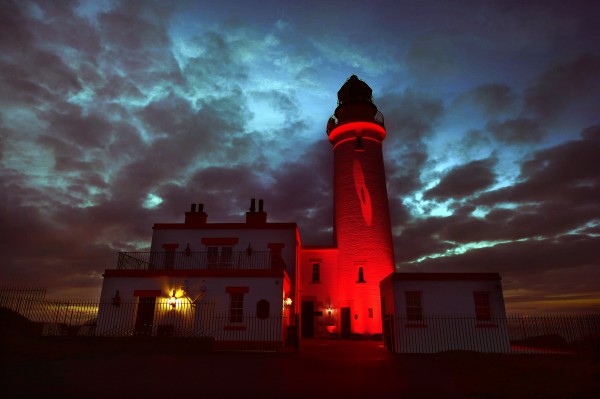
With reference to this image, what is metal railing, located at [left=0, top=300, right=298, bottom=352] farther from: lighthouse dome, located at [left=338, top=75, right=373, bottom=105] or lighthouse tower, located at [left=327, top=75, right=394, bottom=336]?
lighthouse dome, located at [left=338, top=75, right=373, bottom=105]

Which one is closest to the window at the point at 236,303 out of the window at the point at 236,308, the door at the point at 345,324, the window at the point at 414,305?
the window at the point at 236,308

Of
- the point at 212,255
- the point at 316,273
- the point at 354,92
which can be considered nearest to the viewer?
the point at 212,255

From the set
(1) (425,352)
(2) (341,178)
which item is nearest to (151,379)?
(1) (425,352)

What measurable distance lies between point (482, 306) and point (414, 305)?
9.67 feet

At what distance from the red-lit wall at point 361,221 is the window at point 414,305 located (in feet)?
23.7

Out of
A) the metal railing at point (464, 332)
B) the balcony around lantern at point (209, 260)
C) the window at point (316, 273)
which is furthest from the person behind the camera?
the window at point (316, 273)

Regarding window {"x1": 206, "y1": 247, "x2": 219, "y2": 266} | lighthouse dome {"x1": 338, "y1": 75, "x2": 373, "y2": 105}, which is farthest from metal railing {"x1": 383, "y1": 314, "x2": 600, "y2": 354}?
lighthouse dome {"x1": 338, "y1": 75, "x2": 373, "y2": 105}

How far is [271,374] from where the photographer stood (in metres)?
9.59

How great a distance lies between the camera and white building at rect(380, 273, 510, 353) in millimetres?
15562

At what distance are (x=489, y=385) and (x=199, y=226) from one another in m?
16.7

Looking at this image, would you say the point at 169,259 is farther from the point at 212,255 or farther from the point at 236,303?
the point at 236,303

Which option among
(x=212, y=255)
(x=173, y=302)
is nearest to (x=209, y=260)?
(x=212, y=255)

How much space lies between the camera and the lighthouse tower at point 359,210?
23.5 metres

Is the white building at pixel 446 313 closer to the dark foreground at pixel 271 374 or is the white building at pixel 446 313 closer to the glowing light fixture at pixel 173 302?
the dark foreground at pixel 271 374
